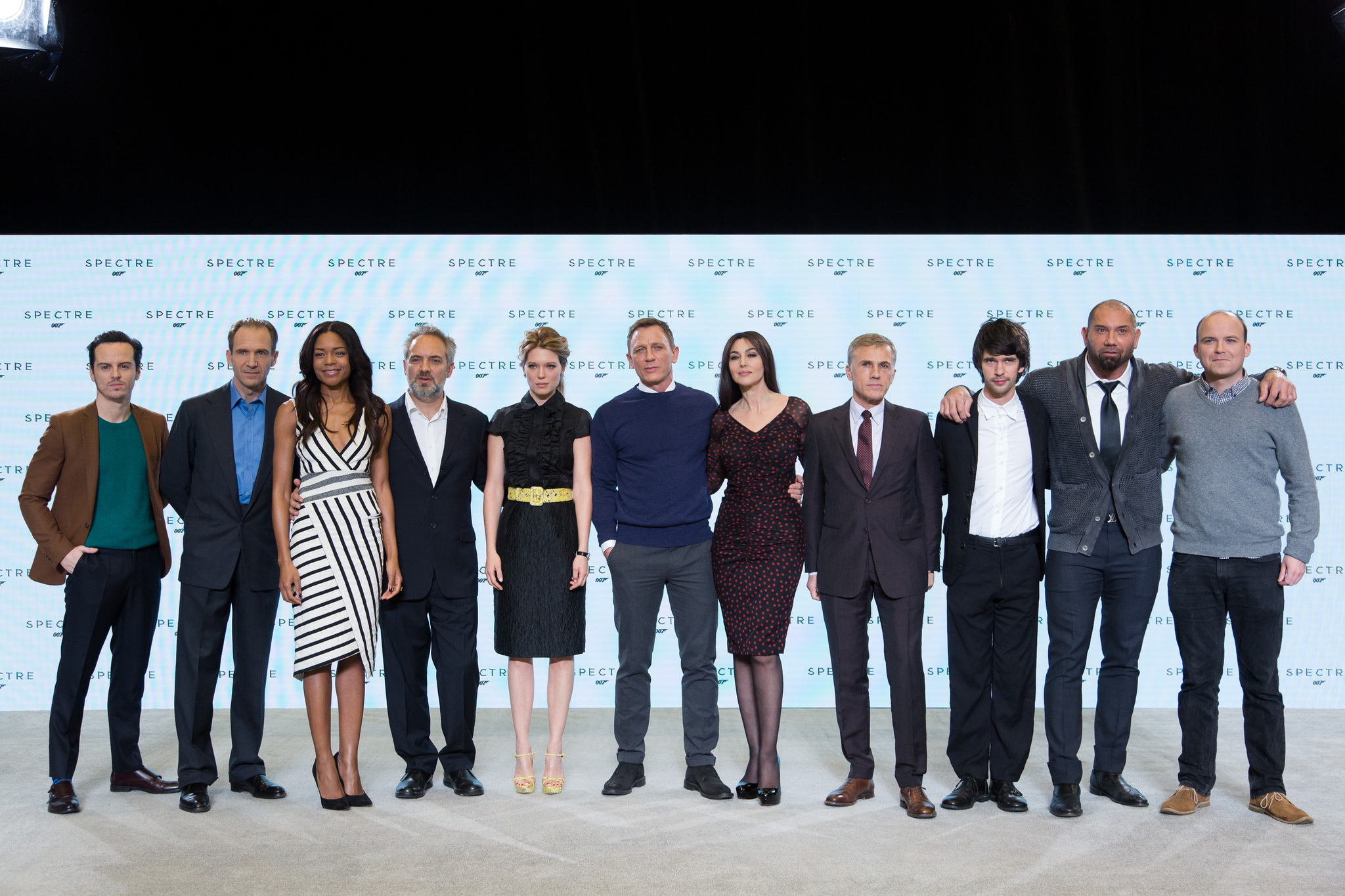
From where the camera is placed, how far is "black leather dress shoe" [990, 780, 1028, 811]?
3.11 m

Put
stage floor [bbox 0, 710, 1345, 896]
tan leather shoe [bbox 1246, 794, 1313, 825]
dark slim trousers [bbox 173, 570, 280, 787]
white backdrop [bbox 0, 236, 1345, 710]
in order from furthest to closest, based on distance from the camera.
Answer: white backdrop [bbox 0, 236, 1345, 710]
dark slim trousers [bbox 173, 570, 280, 787]
tan leather shoe [bbox 1246, 794, 1313, 825]
stage floor [bbox 0, 710, 1345, 896]

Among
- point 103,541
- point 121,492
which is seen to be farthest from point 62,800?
point 121,492

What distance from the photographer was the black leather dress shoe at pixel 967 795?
3.14 m

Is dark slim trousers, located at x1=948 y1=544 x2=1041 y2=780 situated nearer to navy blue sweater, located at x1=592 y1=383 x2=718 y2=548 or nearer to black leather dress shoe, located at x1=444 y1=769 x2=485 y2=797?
navy blue sweater, located at x1=592 y1=383 x2=718 y2=548

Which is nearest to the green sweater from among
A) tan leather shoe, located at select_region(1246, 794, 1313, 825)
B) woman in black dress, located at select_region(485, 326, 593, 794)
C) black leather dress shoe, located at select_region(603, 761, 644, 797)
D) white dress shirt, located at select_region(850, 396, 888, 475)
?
woman in black dress, located at select_region(485, 326, 593, 794)

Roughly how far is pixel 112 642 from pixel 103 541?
1.22 ft

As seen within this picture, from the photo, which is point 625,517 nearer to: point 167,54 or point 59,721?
point 59,721

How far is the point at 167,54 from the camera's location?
466 centimetres

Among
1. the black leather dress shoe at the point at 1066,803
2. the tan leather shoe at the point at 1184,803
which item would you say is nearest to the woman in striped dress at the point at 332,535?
the black leather dress shoe at the point at 1066,803

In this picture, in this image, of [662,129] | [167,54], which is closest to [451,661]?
[662,129]

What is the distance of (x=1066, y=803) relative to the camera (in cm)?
309

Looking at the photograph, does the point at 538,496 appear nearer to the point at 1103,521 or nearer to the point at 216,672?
the point at 216,672

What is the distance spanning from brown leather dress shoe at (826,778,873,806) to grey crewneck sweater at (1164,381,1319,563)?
1.28 m

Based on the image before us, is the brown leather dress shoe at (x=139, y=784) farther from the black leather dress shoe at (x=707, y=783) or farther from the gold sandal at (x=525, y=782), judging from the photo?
the black leather dress shoe at (x=707, y=783)
